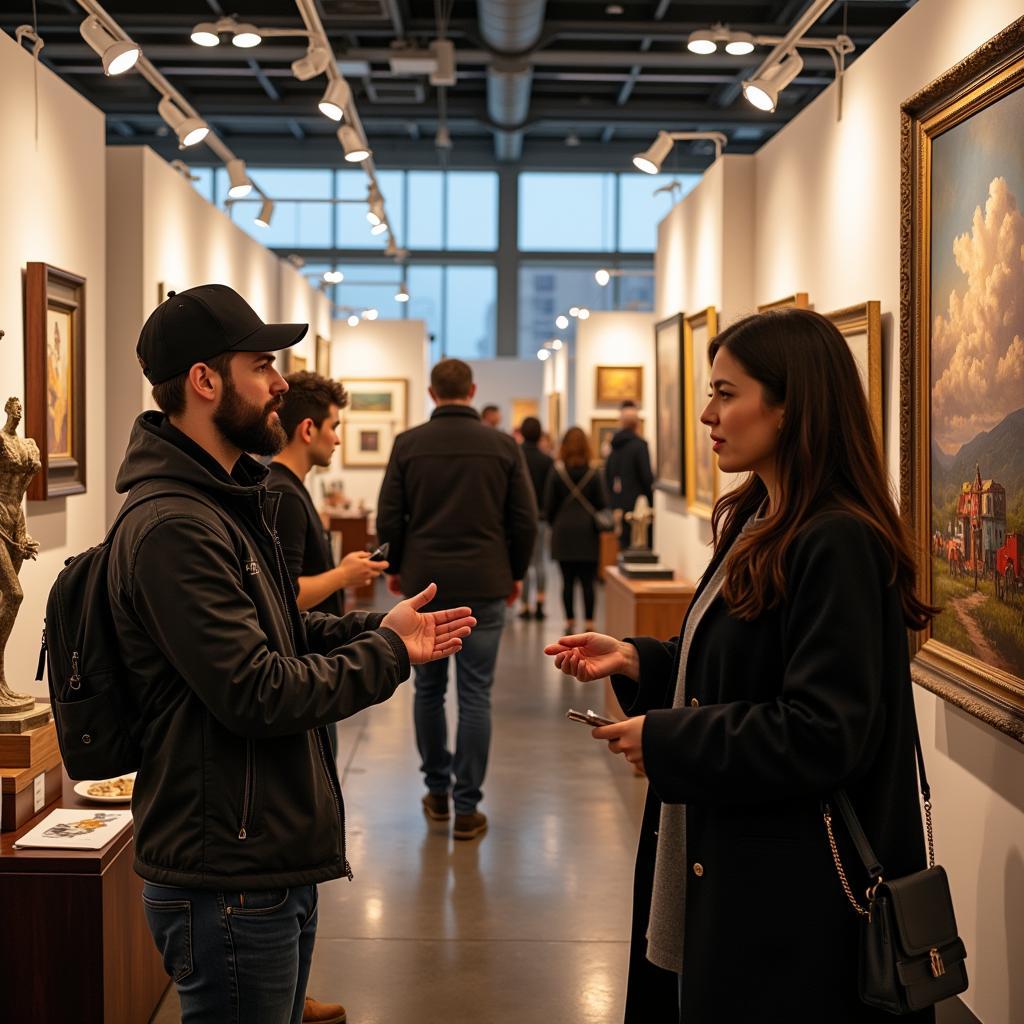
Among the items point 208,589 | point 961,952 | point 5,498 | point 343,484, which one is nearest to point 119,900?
point 5,498

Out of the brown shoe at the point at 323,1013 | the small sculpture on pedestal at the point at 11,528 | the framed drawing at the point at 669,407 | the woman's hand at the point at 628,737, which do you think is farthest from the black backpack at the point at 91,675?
the framed drawing at the point at 669,407

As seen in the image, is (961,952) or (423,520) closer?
(961,952)

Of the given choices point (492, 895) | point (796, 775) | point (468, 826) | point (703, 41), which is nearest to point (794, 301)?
point (703, 41)

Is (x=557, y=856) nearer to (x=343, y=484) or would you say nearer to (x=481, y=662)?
(x=481, y=662)

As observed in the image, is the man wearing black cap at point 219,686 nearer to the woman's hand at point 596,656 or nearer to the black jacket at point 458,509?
the woman's hand at point 596,656

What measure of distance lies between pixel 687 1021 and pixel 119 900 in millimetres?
1863

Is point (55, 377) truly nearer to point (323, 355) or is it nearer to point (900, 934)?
point (900, 934)

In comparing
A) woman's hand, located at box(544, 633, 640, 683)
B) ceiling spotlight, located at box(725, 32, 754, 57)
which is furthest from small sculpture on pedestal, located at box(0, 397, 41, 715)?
ceiling spotlight, located at box(725, 32, 754, 57)

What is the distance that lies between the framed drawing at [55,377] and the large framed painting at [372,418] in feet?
35.2

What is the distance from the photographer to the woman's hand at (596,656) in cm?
260

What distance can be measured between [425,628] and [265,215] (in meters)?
9.40

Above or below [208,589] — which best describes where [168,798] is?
below

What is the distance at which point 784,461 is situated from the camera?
7.25ft

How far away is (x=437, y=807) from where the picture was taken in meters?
5.94
